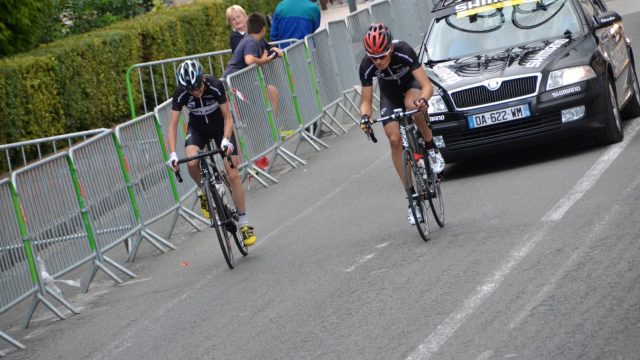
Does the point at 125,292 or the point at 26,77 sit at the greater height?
the point at 26,77

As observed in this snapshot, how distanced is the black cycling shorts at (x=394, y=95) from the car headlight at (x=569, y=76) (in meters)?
2.25

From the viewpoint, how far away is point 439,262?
34.9 feet

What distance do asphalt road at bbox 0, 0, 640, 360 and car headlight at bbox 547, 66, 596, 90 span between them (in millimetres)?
798

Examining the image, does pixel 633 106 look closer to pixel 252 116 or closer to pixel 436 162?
pixel 436 162

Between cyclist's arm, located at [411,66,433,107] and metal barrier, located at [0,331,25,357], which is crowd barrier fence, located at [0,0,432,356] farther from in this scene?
cyclist's arm, located at [411,66,433,107]

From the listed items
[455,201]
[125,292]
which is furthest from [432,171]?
[125,292]

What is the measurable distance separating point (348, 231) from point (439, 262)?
2439 mm

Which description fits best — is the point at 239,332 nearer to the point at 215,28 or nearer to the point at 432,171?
the point at 432,171

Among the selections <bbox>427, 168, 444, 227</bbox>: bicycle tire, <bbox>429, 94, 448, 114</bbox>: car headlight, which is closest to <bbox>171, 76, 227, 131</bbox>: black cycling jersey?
<bbox>427, 168, 444, 227</bbox>: bicycle tire

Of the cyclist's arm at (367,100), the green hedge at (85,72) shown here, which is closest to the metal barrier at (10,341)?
the cyclist's arm at (367,100)

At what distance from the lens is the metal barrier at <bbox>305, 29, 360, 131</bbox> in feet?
66.9

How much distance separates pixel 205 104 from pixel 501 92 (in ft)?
10.3

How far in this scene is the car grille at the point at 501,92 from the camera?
14102 millimetres

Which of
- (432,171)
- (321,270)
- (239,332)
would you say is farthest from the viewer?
(432,171)
